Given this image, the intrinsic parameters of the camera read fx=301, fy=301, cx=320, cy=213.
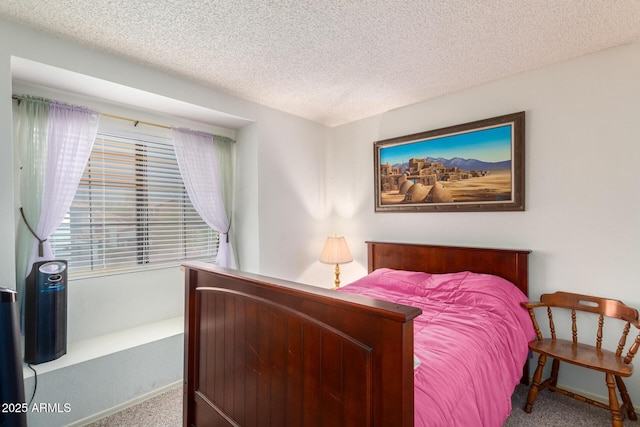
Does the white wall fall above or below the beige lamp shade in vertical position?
above

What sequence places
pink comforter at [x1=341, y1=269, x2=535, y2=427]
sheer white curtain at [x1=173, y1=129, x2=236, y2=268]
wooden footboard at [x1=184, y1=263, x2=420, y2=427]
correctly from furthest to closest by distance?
sheer white curtain at [x1=173, y1=129, x2=236, y2=268]
pink comforter at [x1=341, y1=269, x2=535, y2=427]
wooden footboard at [x1=184, y1=263, x2=420, y2=427]

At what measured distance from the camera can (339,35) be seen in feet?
6.35

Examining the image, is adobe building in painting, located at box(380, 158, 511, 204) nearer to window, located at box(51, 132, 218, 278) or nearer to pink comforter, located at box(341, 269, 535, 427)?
pink comforter, located at box(341, 269, 535, 427)

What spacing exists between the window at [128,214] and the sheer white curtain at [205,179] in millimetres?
115

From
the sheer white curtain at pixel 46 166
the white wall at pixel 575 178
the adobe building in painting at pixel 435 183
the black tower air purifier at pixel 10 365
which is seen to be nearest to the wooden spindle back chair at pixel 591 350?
the white wall at pixel 575 178

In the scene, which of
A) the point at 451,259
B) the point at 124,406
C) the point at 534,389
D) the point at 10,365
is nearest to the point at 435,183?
the point at 451,259

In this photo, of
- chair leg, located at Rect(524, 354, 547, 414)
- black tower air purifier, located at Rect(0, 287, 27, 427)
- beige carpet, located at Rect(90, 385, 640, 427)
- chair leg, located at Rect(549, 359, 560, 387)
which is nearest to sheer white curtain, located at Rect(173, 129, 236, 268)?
beige carpet, located at Rect(90, 385, 640, 427)

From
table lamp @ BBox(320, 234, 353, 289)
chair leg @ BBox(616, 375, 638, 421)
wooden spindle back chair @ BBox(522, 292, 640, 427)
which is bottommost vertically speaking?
chair leg @ BBox(616, 375, 638, 421)

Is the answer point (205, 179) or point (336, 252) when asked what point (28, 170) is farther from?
point (336, 252)

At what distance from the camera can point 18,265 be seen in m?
2.06

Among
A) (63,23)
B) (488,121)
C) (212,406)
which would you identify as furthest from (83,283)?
(488,121)

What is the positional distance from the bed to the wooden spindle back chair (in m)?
0.19

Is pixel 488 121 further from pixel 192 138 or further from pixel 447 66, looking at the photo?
pixel 192 138

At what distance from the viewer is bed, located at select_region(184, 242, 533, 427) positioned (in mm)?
938
